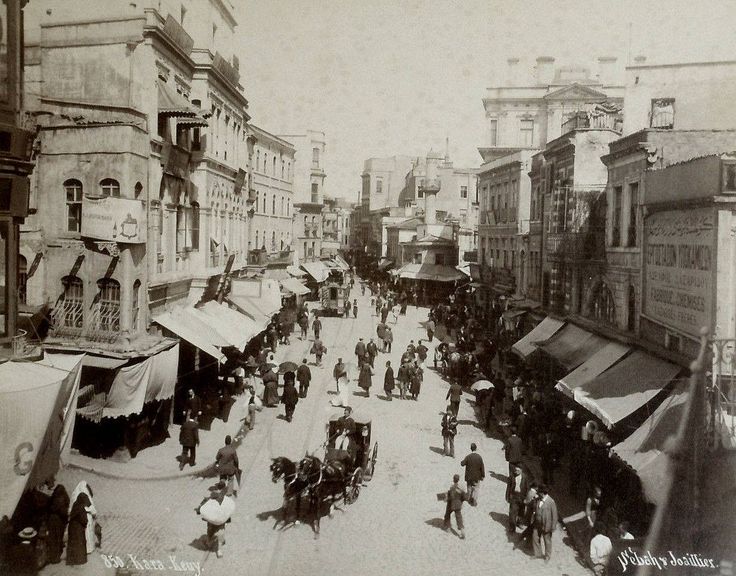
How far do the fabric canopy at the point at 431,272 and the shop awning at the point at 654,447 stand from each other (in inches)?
1673

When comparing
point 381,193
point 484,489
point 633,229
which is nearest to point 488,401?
point 484,489

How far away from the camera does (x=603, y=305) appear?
22.8 meters

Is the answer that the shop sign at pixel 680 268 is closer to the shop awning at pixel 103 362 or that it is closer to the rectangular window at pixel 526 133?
the shop awning at pixel 103 362

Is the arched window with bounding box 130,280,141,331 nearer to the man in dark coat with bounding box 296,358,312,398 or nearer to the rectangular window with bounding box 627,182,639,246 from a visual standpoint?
the man in dark coat with bounding box 296,358,312,398

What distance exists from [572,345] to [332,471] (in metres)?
11.8

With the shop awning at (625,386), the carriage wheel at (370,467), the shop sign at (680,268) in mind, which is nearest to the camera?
the shop sign at (680,268)

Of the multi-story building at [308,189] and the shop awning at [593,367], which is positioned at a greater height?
the multi-story building at [308,189]

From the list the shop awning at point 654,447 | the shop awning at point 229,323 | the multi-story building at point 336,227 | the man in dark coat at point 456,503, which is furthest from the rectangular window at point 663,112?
the multi-story building at point 336,227

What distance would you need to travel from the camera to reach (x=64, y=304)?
1866 cm

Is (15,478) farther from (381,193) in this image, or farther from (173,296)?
(381,193)

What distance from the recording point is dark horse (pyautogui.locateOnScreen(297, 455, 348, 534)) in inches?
530

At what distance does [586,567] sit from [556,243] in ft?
58.0

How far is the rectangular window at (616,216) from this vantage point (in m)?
21.4

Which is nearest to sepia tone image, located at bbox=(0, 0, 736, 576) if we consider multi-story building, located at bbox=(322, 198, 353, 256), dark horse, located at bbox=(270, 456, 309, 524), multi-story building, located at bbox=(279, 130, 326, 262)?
dark horse, located at bbox=(270, 456, 309, 524)
